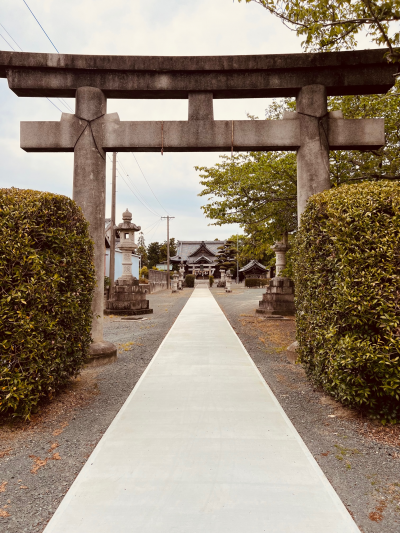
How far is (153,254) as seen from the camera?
175ft

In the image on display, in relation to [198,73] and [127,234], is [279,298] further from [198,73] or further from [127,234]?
[198,73]

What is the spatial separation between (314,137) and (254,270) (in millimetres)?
41164

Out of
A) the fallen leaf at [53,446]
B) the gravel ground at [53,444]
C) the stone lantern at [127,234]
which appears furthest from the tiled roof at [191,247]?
the fallen leaf at [53,446]

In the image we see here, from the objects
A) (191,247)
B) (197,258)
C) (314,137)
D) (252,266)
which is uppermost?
(191,247)

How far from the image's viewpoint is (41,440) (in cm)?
277

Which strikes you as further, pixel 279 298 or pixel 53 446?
pixel 279 298

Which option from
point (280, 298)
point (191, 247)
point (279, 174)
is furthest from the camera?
point (191, 247)

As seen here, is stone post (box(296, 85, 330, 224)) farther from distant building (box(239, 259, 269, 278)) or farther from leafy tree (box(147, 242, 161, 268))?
leafy tree (box(147, 242, 161, 268))

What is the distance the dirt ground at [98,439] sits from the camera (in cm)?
195

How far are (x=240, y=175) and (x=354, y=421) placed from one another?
21.9 feet

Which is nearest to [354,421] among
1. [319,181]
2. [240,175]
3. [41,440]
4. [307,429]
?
[307,429]

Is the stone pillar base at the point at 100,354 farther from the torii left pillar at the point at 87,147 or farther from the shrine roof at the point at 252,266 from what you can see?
the shrine roof at the point at 252,266

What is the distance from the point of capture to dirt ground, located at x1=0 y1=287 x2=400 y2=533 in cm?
195

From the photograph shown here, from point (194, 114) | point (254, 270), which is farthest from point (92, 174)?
point (254, 270)
